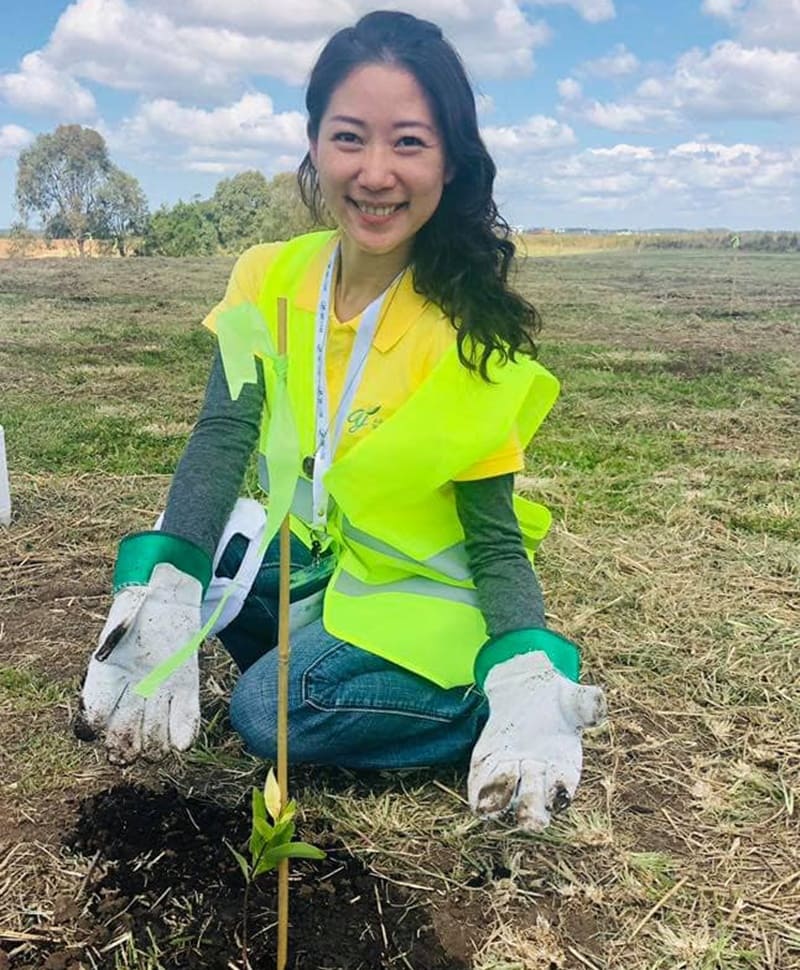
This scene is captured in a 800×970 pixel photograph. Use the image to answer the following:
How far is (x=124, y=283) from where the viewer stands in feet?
48.0

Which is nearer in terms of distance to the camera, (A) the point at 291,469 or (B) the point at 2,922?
(A) the point at 291,469

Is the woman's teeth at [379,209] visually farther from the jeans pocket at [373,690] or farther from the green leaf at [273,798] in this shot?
the green leaf at [273,798]

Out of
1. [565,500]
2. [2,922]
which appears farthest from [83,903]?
[565,500]

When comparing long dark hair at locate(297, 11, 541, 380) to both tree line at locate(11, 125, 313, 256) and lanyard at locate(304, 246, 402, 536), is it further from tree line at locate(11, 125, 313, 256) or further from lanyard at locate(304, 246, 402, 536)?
tree line at locate(11, 125, 313, 256)

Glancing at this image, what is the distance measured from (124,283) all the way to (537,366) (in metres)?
13.7

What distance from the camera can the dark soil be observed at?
5.18 feet

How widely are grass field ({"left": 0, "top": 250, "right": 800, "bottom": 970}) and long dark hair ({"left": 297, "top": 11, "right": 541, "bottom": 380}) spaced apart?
294 millimetres

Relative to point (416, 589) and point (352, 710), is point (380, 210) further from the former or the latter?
point (352, 710)

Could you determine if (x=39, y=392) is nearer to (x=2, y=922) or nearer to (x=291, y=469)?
(x=2, y=922)

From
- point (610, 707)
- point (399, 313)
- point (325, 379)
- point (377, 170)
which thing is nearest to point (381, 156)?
point (377, 170)

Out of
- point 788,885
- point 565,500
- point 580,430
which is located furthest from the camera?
point 580,430

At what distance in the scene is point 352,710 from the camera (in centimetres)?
192

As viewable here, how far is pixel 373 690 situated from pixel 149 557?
493 millimetres

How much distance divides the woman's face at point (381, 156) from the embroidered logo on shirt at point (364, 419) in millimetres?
295
